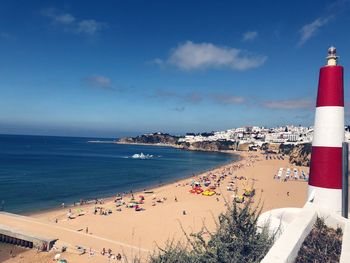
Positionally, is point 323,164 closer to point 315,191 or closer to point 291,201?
point 315,191

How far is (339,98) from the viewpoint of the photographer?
8156 millimetres

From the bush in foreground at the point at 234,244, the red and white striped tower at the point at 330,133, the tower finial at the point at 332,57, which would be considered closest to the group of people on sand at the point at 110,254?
the red and white striped tower at the point at 330,133

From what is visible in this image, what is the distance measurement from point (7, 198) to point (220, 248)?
32484 mm

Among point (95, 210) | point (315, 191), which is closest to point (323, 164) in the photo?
point (315, 191)

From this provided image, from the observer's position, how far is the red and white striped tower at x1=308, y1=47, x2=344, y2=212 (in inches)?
321

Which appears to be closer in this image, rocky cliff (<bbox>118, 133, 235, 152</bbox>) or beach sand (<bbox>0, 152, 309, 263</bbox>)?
beach sand (<bbox>0, 152, 309, 263</bbox>)

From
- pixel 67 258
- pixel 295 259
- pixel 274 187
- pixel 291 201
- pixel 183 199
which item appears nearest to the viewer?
pixel 295 259

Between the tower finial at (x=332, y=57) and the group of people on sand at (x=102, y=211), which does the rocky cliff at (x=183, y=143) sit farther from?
the tower finial at (x=332, y=57)

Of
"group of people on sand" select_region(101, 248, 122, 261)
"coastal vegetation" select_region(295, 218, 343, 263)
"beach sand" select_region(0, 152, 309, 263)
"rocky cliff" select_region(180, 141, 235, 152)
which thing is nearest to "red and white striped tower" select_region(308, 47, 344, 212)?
"coastal vegetation" select_region(295, 218, 343, 263)

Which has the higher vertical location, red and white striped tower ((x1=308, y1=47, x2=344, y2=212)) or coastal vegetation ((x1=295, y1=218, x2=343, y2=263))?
red and white striped tower ((x1=308, y1=47, x2=344, y2=212))

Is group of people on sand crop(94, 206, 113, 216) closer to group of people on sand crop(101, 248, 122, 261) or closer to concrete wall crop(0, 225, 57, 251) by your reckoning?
concrete wall crop(0, 225, 57, 251)

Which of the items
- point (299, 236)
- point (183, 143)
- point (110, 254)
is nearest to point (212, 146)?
point (183, 143)

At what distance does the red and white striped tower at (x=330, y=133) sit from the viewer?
26.8ft

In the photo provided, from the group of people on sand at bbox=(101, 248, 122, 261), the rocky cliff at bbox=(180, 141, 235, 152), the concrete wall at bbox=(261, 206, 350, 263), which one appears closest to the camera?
the concrete wall at bbox=(261, 206, 350, 263)
